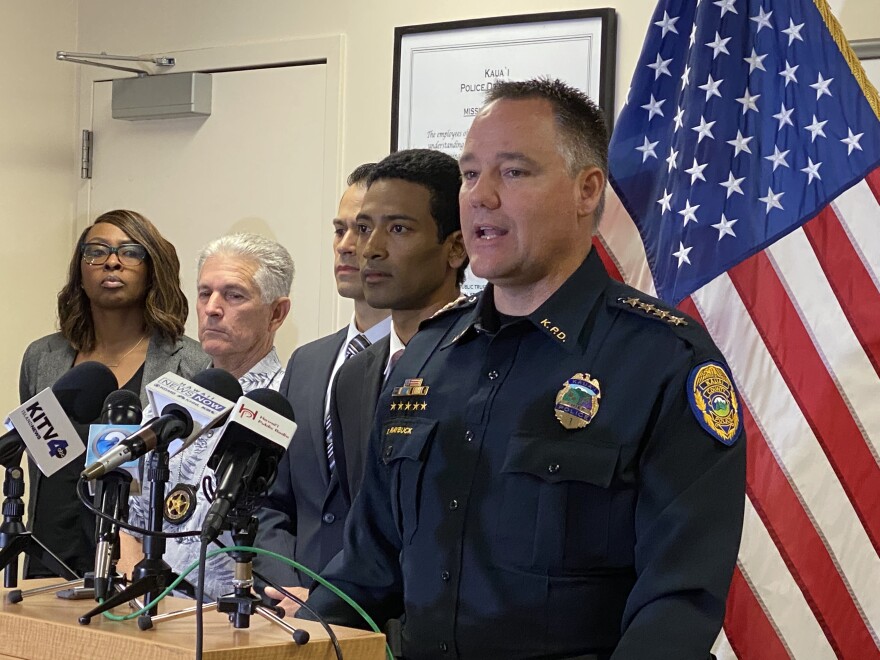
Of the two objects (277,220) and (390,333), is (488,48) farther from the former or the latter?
(390,333)

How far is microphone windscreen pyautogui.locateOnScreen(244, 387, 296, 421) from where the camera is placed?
1534 millimetres

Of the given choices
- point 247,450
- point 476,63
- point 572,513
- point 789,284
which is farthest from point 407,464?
point 476,63

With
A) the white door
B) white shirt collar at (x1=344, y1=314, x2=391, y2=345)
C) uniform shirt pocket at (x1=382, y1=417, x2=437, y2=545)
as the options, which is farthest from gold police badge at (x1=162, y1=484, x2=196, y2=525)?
the white door

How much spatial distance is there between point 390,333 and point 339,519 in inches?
17.1

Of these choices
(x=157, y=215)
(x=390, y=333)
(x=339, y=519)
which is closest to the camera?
(x=339, y=519)

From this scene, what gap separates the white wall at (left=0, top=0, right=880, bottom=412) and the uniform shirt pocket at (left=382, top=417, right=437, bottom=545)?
2.50m

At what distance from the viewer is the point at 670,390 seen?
67.2 inches

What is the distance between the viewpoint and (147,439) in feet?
4.94

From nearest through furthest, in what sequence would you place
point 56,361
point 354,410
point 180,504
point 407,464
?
1. point 180,504
2. point 407,464
3. point 354,410
4. point 56,361

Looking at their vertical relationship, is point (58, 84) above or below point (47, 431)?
above

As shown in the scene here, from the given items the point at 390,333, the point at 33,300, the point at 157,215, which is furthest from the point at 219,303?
the point at 33,300

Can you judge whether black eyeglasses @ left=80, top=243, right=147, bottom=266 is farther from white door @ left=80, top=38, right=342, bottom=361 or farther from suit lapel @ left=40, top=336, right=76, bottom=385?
white door @ left=80, top=38, right=342, bottom=361

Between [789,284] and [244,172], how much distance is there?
97.3 inches

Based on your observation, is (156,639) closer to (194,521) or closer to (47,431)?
(47,431)
